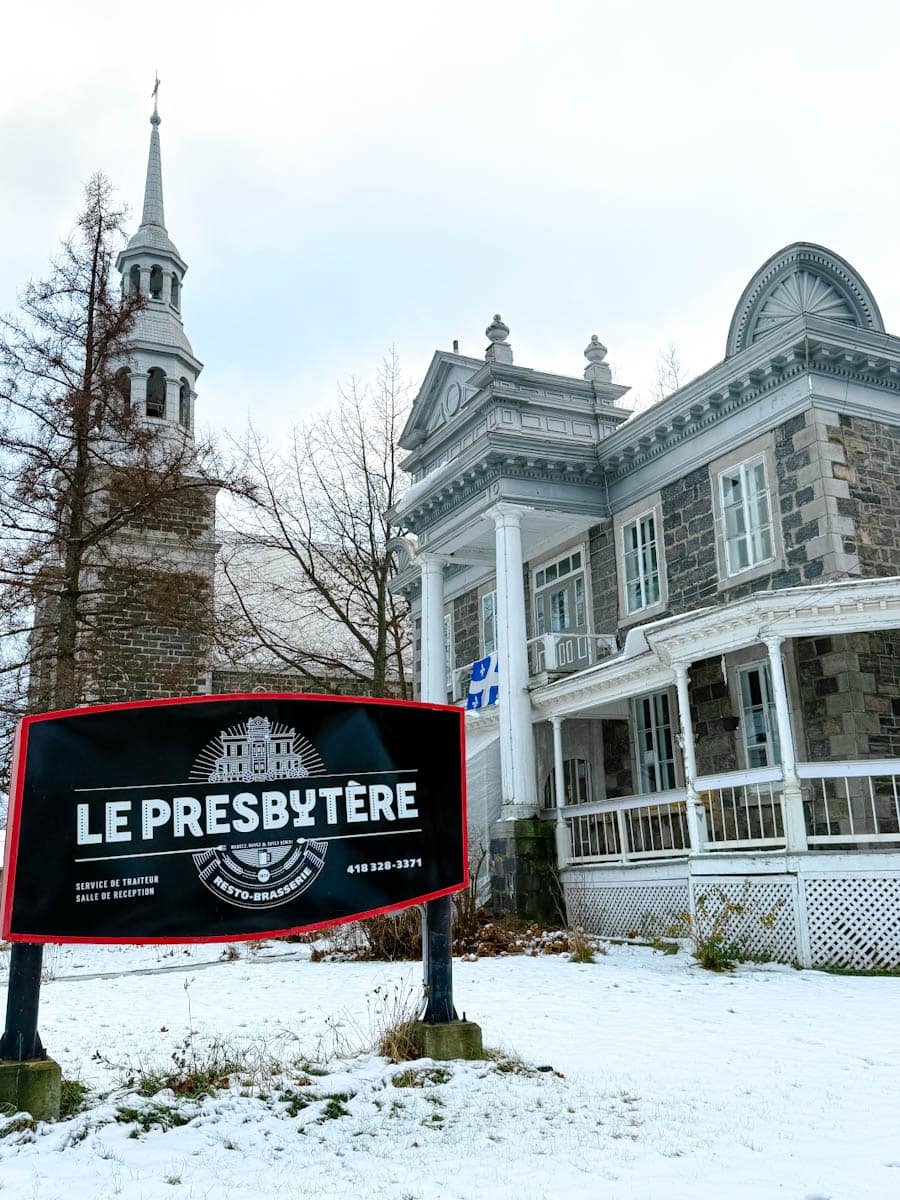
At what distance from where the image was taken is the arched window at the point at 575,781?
18.4m

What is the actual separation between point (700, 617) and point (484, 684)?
7.75 meters

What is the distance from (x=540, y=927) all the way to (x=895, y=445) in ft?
26.7

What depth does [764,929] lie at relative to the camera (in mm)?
11445

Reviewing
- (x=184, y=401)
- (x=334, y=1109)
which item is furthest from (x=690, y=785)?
(x=184, y=401)

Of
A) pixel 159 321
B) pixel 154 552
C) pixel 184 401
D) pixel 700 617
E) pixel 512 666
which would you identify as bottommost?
pixel 700 617

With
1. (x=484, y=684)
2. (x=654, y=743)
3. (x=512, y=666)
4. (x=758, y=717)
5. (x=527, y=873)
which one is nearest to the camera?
(x=758, y=717)

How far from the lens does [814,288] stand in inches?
579

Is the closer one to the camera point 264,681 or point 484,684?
point 484,684

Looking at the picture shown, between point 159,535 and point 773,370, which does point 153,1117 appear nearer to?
point 773,370

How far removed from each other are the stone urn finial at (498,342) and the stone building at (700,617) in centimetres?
5

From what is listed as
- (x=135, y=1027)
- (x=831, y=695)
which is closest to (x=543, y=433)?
(x=831, y=695)

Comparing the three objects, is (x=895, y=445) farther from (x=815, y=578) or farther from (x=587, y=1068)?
(x=587, y=1068)

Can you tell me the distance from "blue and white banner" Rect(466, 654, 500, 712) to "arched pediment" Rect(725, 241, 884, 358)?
784cm

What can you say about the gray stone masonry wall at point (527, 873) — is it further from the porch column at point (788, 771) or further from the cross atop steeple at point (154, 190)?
the cross atop steeple at point (154, 190)
